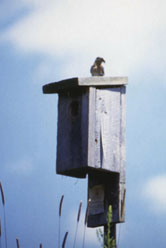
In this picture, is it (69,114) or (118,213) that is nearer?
(118,213)

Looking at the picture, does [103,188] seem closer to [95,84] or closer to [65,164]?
[65,164]

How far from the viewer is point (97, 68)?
21.0ft

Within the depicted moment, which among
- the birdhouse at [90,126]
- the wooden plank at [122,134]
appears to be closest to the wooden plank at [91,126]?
the birdhouse at [90,126]

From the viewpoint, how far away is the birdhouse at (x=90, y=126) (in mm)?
5559

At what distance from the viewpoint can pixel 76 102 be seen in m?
5.86

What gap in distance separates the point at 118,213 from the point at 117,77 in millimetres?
1403

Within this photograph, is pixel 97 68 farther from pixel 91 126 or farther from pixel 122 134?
pixel 91 126

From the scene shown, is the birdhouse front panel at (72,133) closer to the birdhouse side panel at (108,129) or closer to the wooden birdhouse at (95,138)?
the wooden birdhouse at (95,138)

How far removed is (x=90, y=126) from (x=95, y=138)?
0.13 m

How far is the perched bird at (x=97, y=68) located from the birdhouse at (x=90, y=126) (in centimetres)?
42

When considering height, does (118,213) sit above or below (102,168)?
below

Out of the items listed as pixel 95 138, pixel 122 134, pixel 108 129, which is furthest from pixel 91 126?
pixel 122 134

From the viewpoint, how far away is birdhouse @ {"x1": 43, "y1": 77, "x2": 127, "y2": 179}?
5.56 m

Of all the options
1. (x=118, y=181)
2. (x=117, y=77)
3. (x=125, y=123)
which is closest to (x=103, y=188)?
(x=118, y=181)
